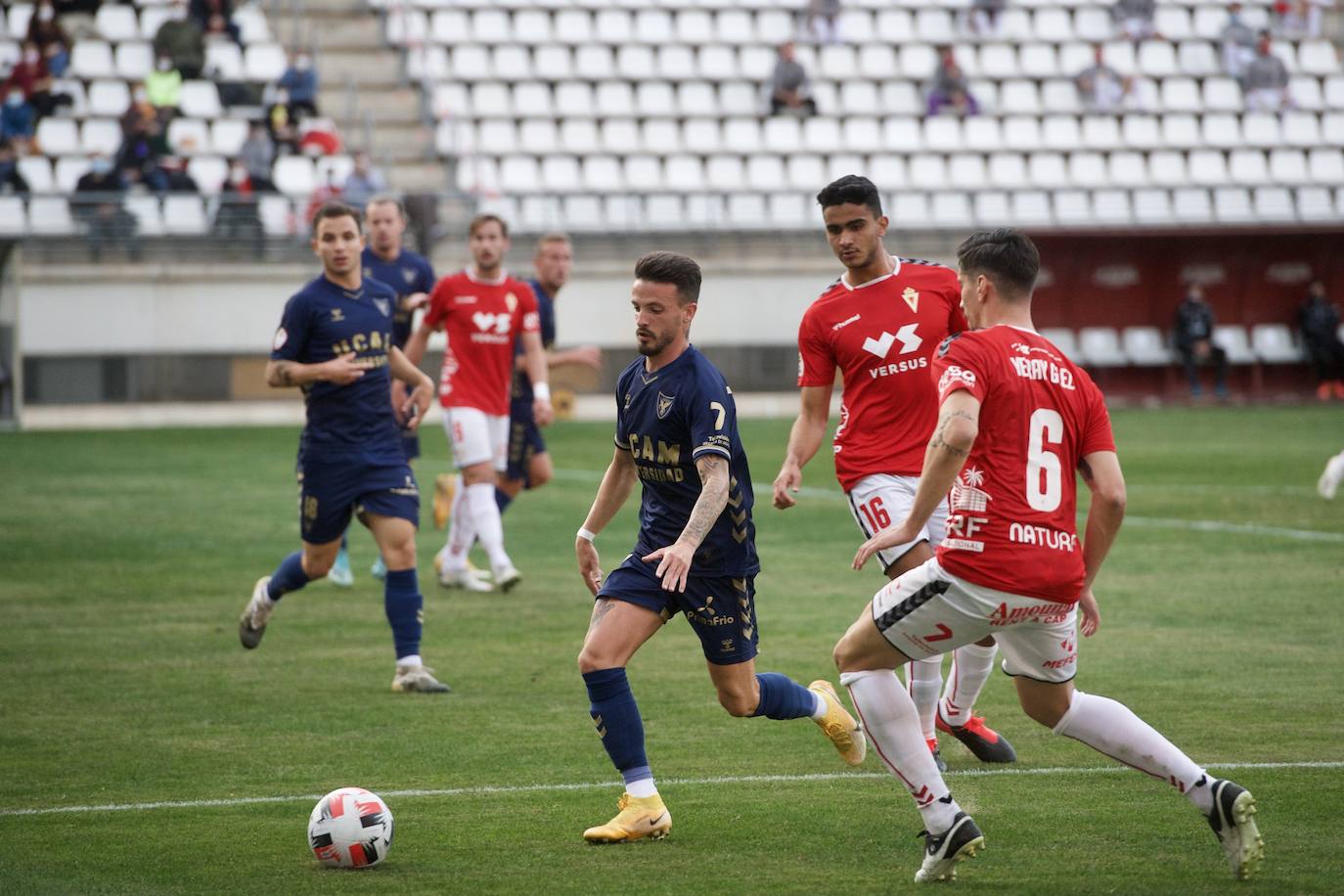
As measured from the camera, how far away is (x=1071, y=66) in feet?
112

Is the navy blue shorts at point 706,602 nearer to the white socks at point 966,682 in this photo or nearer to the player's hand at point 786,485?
the player's hand at point 786,485

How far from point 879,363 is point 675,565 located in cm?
186

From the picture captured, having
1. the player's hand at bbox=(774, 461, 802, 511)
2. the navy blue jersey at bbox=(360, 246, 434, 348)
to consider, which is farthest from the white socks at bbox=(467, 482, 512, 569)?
the player's hand at bbox=(774, 461, 802, 511)

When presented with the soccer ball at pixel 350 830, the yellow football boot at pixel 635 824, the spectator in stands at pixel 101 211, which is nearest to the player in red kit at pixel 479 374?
the yellow football boot at pixel 635 824

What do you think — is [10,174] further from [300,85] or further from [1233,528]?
[1233,528]

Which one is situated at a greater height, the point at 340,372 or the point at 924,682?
the point at 340,372

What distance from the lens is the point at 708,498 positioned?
19.2 feet

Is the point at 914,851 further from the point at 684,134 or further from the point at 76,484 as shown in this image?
the point at 684,134

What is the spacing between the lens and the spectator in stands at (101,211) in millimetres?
26609

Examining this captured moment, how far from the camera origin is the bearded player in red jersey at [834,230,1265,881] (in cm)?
520

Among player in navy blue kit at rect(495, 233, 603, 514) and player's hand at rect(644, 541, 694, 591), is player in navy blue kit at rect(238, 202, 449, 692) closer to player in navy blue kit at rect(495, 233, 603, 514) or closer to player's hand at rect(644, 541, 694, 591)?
player's hand at rect(644, 541, 694, 591)

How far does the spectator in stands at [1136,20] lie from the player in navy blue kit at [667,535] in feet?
101

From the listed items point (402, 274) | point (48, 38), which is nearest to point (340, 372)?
point (402, 274)

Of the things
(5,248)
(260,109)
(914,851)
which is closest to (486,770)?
(914,851)
